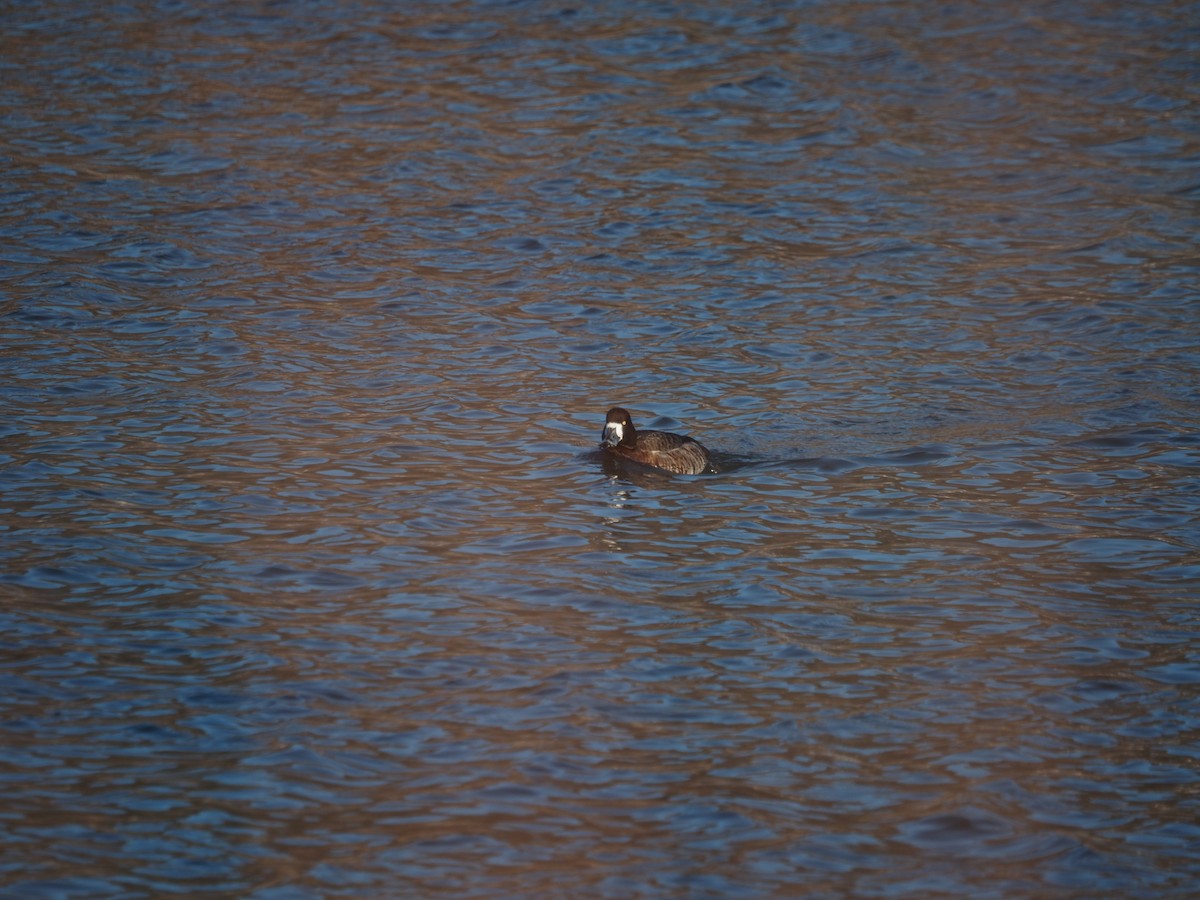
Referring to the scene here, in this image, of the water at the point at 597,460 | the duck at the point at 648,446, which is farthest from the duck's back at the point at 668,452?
the water at the point at 597,460

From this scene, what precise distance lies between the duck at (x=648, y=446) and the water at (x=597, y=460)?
19cm

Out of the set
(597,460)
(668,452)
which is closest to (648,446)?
(668,452)

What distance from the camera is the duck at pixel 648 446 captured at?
1088 centimetres

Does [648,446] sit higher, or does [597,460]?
[648,446]

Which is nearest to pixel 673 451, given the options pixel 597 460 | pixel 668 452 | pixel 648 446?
pixel 668 452

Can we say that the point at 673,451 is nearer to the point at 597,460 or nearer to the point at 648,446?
the point at 648,446

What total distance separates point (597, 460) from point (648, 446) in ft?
1.75

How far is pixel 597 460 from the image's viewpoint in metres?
11.3

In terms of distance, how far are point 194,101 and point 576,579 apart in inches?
468

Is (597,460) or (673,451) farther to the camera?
(597,460)

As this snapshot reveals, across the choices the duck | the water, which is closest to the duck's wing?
the duck

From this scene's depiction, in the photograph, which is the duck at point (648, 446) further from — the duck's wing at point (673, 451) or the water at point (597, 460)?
the water at point (597, 460)

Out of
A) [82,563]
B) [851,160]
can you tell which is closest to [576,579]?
[82,563]

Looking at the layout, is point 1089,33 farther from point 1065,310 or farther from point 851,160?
point 1065,310
